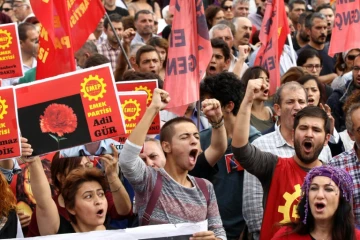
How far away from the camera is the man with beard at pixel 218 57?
472 inches

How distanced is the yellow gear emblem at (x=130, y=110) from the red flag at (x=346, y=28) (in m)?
3.04

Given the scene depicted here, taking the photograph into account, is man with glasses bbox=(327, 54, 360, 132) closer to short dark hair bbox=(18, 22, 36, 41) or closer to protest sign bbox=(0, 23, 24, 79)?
protest sign bbox=(0, 23, 24, 79)

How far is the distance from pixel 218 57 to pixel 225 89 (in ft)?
8.92

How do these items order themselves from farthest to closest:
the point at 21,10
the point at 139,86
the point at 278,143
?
the point at 21,10 → the point at 139,86 → the point at 278,143

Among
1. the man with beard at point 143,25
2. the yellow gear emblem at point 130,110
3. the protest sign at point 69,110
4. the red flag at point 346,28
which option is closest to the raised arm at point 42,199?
the protest sign at point 69,110

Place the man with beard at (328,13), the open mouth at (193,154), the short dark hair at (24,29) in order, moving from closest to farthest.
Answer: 1. the open mouth at (193,154)
2. the short dark hair at (24,29)
3. the man with beard at (328,13)

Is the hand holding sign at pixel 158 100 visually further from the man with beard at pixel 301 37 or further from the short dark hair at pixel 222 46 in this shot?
the man with beard at pixel 301 37

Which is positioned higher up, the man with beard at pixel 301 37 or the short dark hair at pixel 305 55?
the man with beard at pixel 301 37

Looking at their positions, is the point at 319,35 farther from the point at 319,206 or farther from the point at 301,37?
the point at 319,206

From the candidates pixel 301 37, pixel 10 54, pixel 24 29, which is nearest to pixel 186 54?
pixel 10 54

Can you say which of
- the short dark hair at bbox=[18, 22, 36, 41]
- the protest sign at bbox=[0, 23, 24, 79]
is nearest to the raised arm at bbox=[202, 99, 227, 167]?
the protest sign at bbox=[0, 23, 24, 79]

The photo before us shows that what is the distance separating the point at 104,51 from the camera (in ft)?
45.5

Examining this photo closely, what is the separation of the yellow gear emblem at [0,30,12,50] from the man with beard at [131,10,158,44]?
461cm

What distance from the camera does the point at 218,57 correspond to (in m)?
12.0
